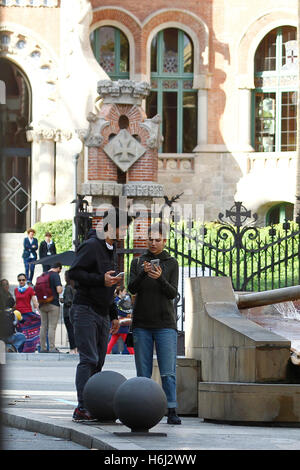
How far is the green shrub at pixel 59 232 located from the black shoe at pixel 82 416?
23744 mm

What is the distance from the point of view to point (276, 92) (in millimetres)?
42281

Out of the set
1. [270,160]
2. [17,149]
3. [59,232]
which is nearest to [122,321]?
[59,232]

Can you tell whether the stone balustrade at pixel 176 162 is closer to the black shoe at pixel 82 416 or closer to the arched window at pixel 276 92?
the arched window at pixel 276 92

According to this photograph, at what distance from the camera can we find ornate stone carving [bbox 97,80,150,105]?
2212 centimetres

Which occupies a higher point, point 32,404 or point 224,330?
point 224,330

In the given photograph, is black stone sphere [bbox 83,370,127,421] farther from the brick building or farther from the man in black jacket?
the brick building

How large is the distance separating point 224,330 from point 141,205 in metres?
11.6

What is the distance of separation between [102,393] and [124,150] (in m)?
13.0

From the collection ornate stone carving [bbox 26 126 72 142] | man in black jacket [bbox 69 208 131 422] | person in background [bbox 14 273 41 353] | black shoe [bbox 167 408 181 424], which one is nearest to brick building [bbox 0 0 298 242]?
ornate stone carving [bbox 26 126 72 142]

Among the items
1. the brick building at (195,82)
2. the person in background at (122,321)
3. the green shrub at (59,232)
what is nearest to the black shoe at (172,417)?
the person in background at (122,321)

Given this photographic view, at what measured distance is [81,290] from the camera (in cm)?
1060

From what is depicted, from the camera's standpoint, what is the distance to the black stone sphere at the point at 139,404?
9.05 meters
